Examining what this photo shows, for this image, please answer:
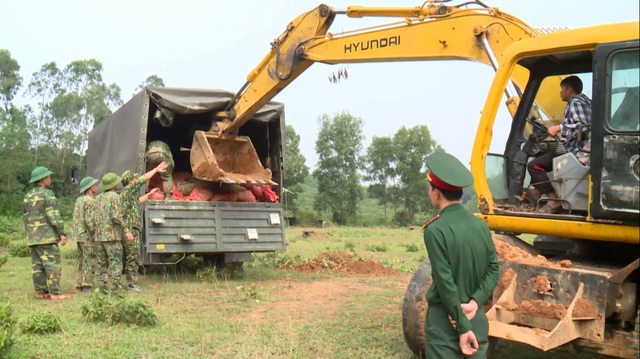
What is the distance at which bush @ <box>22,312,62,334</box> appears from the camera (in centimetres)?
604

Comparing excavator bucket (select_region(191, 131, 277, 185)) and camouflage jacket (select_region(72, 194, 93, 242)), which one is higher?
excavator bucket (select_region(191, 131, 277, 185))

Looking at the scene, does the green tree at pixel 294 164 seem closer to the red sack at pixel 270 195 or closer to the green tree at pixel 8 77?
the green tree at pixel 8 77

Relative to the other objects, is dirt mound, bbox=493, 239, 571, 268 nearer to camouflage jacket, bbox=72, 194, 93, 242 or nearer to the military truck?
the military truck

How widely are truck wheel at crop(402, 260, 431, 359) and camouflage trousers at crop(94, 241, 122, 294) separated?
4494 mm

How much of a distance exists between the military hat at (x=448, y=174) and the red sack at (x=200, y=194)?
6813mm

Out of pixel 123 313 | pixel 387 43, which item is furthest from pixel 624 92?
pixel 123 313

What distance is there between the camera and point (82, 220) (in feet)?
29.2

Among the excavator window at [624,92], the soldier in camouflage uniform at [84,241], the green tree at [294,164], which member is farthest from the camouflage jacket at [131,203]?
the green tree at [294,164]

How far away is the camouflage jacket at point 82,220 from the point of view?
28.6ft

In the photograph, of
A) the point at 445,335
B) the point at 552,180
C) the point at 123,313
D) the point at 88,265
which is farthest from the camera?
the point at 88,265

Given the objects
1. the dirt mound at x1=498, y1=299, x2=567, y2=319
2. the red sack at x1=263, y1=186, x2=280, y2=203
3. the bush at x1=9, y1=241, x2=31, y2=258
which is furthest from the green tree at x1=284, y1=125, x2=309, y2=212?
the dirt mound at x1=498, y1=299, x2=567, y2=319

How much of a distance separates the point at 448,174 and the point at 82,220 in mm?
6991

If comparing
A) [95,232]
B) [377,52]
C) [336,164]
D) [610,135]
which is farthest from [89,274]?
[336,164]

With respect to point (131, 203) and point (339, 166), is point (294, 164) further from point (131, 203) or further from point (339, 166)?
point (131, 203)
